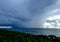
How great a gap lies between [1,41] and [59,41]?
1032 centimetres

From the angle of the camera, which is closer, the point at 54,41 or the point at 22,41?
the point at 22,41

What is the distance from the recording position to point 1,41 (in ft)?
62.2

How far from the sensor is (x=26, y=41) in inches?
769

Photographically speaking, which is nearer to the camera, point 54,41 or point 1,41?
point 1,41

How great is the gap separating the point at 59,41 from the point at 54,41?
34.9 inches

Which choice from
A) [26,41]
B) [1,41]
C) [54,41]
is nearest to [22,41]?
[26,41]

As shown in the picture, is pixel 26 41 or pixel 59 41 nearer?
pixel 26 41

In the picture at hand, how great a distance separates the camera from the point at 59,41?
77.3 ft

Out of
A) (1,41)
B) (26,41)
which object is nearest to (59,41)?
(26,41)

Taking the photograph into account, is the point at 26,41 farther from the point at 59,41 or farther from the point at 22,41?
the point at 59,41

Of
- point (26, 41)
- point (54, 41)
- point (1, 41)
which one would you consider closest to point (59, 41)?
point (54, 41)

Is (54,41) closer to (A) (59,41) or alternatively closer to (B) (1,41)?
(A) (59,41)

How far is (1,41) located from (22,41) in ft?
9.90

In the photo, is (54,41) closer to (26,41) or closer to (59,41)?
(59,41)
